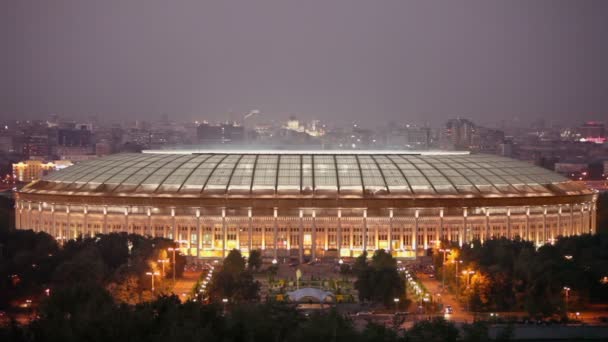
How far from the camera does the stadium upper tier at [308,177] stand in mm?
92125

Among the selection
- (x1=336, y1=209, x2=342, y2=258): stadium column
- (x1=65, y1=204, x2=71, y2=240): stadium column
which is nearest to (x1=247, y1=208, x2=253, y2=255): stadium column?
(x1=336, y1=209, x2=342, y2=258): stadium column

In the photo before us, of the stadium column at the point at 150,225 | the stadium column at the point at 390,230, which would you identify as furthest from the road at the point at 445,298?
the stadium column at the point at 150,225

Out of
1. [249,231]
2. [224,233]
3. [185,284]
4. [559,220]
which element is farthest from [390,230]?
[185,284]

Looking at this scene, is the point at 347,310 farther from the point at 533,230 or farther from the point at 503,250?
the point at 533,230

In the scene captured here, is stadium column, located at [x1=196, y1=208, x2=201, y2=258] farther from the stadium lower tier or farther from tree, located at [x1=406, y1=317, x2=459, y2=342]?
tree, located at [x1=406, y1=317, x2=459, y2=342]

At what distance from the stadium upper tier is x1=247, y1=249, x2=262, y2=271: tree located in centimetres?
802

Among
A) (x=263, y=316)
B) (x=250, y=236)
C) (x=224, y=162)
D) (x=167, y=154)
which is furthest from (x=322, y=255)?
(x=263, y=316)

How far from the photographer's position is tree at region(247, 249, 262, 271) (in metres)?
83.2

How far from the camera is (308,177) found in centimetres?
9406

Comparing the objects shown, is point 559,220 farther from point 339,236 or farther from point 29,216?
point 29,216

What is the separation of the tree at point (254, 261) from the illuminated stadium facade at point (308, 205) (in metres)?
6.17

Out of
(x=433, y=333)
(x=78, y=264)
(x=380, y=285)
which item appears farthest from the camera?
(x=78, y=264)

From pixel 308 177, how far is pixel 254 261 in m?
12.5

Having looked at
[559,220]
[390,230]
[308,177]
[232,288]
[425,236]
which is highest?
[308,177]
